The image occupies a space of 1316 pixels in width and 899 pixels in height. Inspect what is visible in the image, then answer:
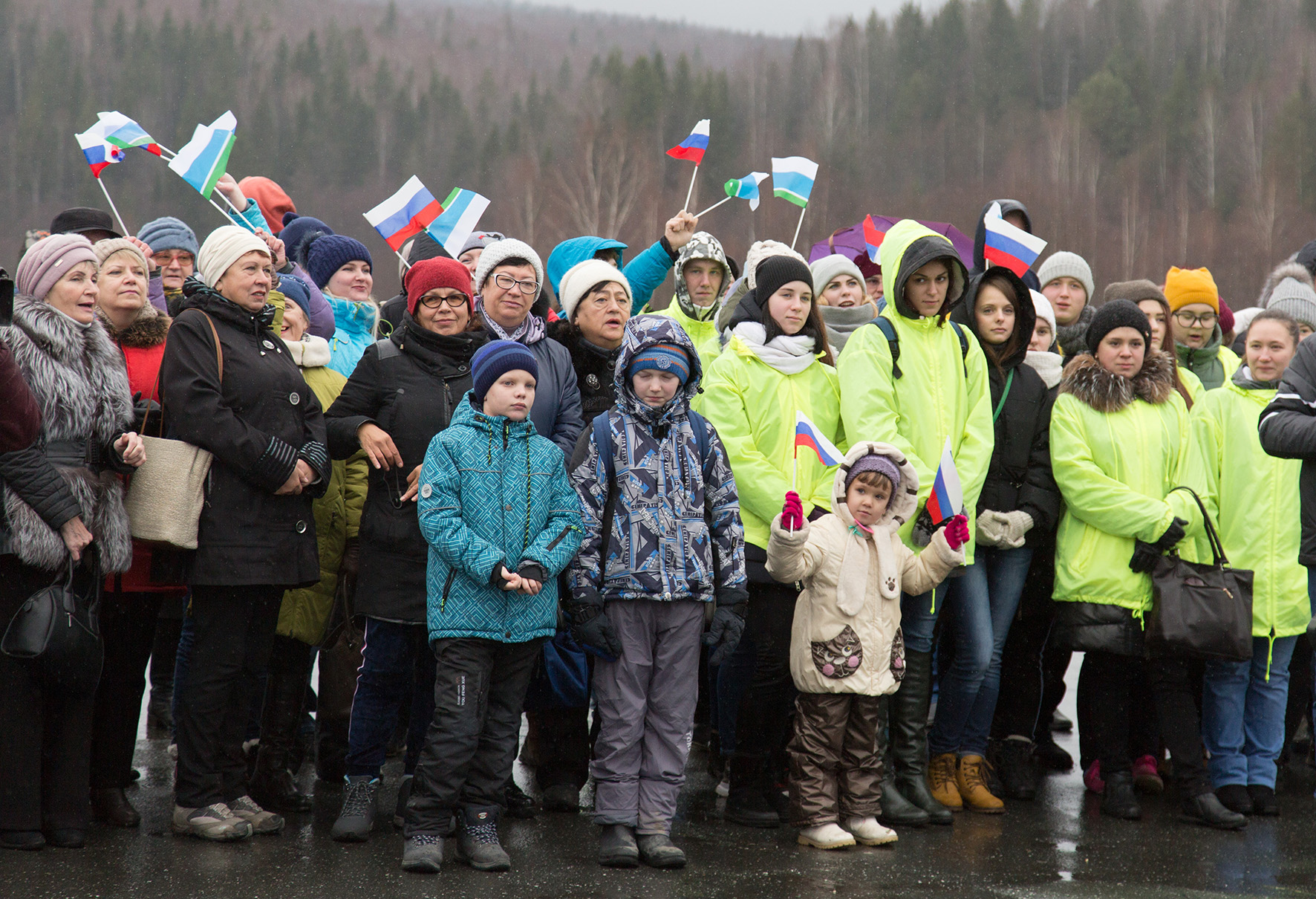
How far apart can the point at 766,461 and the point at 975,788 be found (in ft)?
5.78

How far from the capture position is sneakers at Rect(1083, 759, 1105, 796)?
6258mm

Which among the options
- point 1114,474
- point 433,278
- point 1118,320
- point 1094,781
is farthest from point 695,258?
point 1094,781

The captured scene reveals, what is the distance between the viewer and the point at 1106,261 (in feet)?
119

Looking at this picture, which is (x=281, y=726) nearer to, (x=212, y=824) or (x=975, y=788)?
(x=212, y=824)

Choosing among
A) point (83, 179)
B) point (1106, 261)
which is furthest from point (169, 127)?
point (1106, 261)

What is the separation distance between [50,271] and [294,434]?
3.47 feet

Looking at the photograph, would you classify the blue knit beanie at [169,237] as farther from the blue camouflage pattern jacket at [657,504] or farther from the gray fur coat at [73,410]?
the blue camouflage pattern jacket at [657,504]

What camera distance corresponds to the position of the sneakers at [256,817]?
16.5ft

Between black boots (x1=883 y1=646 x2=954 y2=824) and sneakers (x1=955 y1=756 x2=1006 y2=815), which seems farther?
sneakers (x1=955 y1=756 x2=1006 y2=815)

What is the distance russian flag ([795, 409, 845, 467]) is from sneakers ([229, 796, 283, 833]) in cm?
255

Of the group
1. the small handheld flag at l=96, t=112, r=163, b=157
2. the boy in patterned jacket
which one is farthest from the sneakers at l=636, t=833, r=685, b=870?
the small handheld flag at l=96, t=112, r=163, b=157

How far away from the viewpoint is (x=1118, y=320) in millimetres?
6129

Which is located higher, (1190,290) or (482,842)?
(1190,290)

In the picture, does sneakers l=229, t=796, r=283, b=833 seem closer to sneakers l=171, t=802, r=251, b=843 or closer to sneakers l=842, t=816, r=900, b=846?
sneakers l=171, t=802, r=251, b=843
